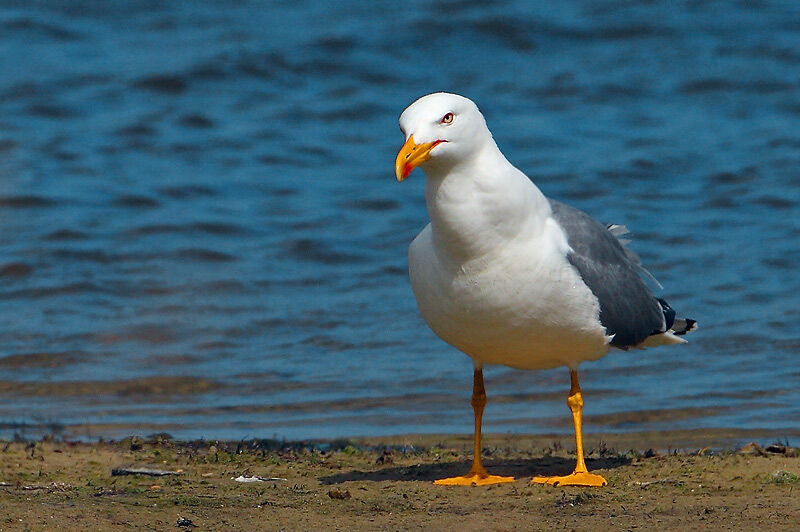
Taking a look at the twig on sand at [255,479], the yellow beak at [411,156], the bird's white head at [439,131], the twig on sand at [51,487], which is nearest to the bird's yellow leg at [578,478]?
the twig on sand at [255,479]

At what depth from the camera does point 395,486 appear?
577 centimetres

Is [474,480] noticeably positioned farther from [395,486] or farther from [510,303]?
[510,303]

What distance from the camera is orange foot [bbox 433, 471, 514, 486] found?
19.2ft

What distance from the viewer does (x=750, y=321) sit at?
961 cm

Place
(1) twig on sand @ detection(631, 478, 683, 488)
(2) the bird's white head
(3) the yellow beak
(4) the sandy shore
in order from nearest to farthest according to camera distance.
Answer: (4) the sandy shore
(3) the yellow beak
(2) the bird's white head
(1) twig on sand @ detection(631, 478, 683, 488)

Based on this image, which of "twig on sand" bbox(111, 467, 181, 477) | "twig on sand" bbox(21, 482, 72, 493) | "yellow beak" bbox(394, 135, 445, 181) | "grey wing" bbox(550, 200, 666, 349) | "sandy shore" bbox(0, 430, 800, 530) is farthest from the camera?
"twig on sand" bbox(111, 467, 181, 477)

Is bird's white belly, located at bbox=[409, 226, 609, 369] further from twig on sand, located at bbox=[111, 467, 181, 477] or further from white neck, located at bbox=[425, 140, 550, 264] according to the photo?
twig on sand, located at bbox=[111, 467, 181, 477]

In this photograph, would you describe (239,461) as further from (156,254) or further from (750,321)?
(156,254)

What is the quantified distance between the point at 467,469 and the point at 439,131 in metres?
1.86

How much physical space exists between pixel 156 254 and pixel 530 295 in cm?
705

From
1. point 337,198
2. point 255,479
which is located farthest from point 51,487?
point 337,198

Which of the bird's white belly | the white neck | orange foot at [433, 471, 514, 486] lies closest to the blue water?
orange foot at [433, 471, 514, 486]

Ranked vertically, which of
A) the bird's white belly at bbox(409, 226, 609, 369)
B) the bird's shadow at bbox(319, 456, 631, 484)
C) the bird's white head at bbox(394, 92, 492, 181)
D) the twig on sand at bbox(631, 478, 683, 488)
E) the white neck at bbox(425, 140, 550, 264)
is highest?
the bird's white head at bbox(394, 92, 492, 181)

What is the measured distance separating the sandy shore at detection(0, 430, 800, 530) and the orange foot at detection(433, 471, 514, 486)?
0.08 meters
